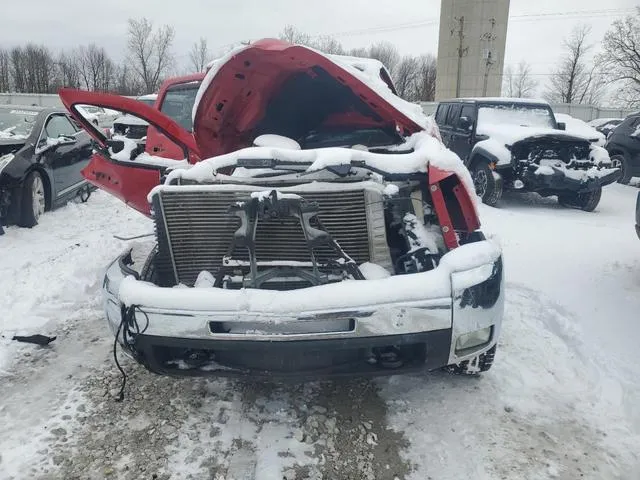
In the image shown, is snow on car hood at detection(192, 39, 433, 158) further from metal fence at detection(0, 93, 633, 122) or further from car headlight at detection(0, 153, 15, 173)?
metal fence at detection(0, 93, 633, 122)

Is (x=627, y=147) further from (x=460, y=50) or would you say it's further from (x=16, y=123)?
(x=460, y=50)

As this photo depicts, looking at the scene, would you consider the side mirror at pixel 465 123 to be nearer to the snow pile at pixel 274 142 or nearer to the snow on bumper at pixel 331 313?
the snow pile at pixel 274 142

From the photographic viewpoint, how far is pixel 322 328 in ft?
8.34

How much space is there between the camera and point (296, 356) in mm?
2617

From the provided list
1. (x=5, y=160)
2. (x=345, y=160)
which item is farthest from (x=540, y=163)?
(x=5, y=160)

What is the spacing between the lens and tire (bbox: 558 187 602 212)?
9.11 meters

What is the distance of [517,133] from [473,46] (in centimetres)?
4322

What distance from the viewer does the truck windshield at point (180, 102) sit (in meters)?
6.90

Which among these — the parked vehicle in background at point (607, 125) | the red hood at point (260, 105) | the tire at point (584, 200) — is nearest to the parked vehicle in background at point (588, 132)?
the tire at point (584, 200)

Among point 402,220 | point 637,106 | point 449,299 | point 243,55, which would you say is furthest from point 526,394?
point 637,106

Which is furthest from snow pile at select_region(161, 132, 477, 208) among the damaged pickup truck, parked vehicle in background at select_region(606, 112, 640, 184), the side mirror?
parked vehicle in background at select_region(606, 112, 640, 184)

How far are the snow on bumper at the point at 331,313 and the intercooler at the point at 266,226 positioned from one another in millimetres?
425

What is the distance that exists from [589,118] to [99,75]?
1867 inches

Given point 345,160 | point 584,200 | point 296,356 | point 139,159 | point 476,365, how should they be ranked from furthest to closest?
point 584,200
point 139,159
point 476,365
point 345,160
point 296,356
